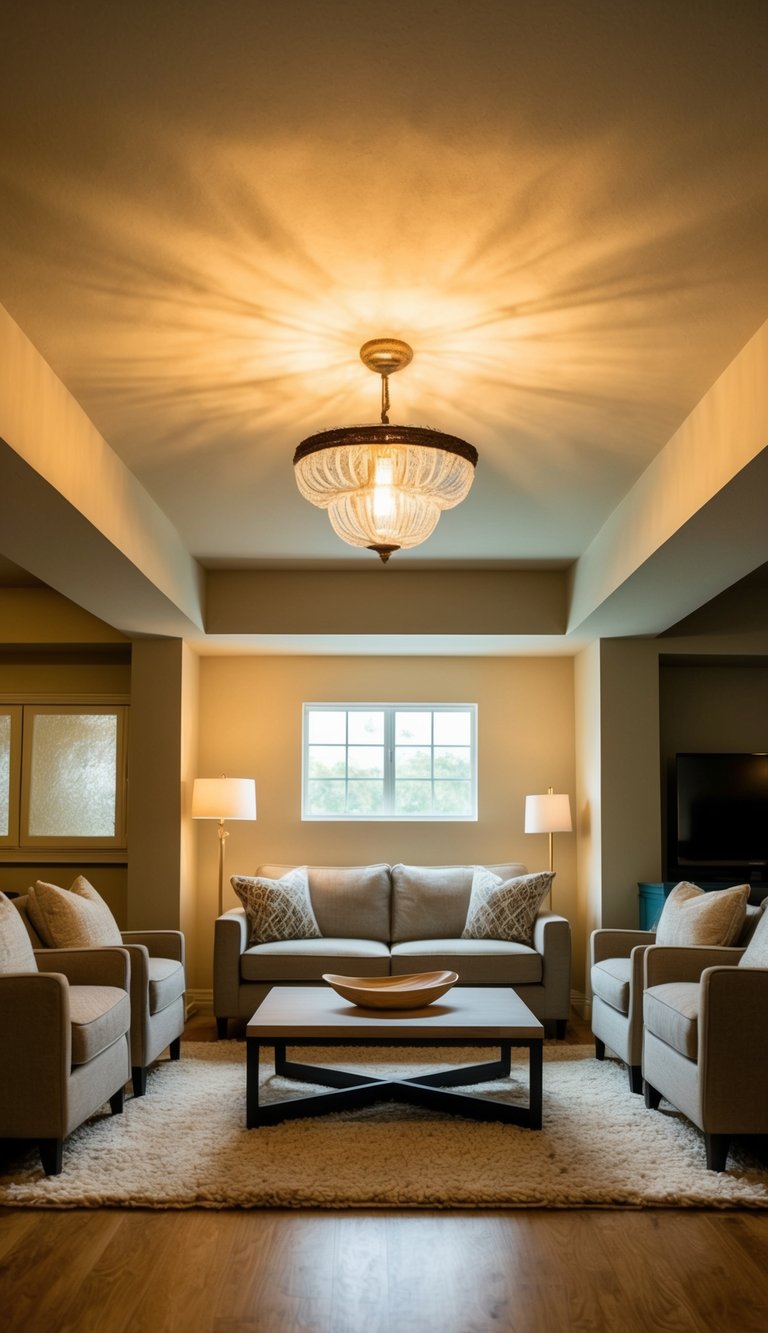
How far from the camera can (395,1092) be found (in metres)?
4.50

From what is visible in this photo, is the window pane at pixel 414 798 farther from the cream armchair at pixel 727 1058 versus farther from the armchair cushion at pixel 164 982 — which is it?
the cream armchair at pixel 727 1058

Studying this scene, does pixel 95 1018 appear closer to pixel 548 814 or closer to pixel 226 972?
pixel 226 972

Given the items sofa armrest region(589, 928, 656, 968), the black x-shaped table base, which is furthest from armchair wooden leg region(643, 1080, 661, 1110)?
sofa armrest region(589, 928, 656, 968)

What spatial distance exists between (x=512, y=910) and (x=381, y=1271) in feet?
10.7

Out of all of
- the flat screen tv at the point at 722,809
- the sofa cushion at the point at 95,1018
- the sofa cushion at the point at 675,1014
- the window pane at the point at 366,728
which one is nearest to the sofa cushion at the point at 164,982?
the sofa cushion at the point at 95,1018

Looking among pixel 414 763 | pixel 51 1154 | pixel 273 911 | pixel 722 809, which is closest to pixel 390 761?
pixel 414 763

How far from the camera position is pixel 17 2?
189 centimetres

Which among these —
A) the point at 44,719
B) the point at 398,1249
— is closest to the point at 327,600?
the point at 44,719

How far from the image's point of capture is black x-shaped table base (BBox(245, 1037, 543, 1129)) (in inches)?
165

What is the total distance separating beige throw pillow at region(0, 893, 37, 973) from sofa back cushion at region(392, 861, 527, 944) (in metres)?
2.75

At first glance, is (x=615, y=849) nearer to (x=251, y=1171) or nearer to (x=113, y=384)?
(x=251, y=1171)

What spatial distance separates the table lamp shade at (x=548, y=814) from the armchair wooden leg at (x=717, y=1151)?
2906 mm

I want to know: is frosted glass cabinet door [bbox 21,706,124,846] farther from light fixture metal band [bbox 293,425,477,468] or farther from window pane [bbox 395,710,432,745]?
light fixture metal band [bbox 293,425,477,468]

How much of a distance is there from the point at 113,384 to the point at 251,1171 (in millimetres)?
2699
